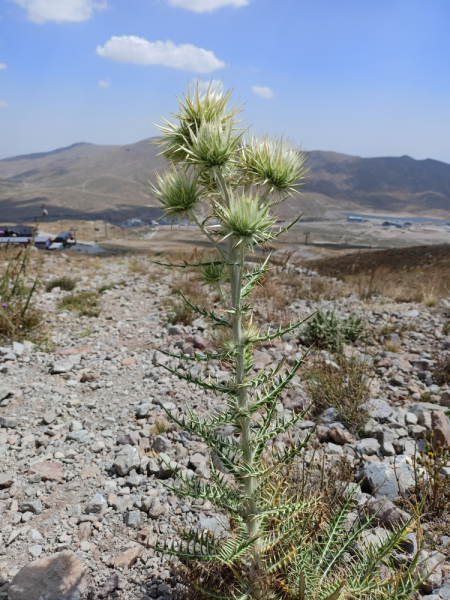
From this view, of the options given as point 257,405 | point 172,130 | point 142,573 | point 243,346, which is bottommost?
point 142,573

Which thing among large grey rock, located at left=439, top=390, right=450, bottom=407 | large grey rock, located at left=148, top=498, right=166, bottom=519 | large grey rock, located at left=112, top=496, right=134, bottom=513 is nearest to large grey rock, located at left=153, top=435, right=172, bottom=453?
large grey rock, located at left=112, top=496, right=134, bottom=513

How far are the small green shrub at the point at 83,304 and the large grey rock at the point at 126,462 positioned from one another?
4.73 m

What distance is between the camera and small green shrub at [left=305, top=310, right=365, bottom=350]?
6.16m

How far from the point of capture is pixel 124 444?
3.90 meters

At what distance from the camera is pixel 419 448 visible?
3730 millimetres

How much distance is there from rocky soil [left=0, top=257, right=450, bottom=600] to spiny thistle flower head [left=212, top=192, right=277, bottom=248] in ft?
4.73

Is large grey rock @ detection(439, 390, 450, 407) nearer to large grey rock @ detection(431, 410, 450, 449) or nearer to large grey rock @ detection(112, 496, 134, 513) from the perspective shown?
large grey rock @ detection(431, 410, 450, 449)

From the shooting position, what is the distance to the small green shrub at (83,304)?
8039mm

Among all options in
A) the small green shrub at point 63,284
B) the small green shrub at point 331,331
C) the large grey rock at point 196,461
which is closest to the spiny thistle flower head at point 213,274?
the large grey rock at point 196,461

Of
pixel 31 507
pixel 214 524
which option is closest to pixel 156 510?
pixel 214 524

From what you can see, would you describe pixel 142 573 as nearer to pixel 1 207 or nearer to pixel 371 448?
pixel 371 448

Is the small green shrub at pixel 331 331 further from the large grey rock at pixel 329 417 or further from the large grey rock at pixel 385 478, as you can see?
the large grey rock at pixel 385 478

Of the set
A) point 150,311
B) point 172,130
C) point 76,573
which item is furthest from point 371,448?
point 150,311

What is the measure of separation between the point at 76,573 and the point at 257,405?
5.77ft
